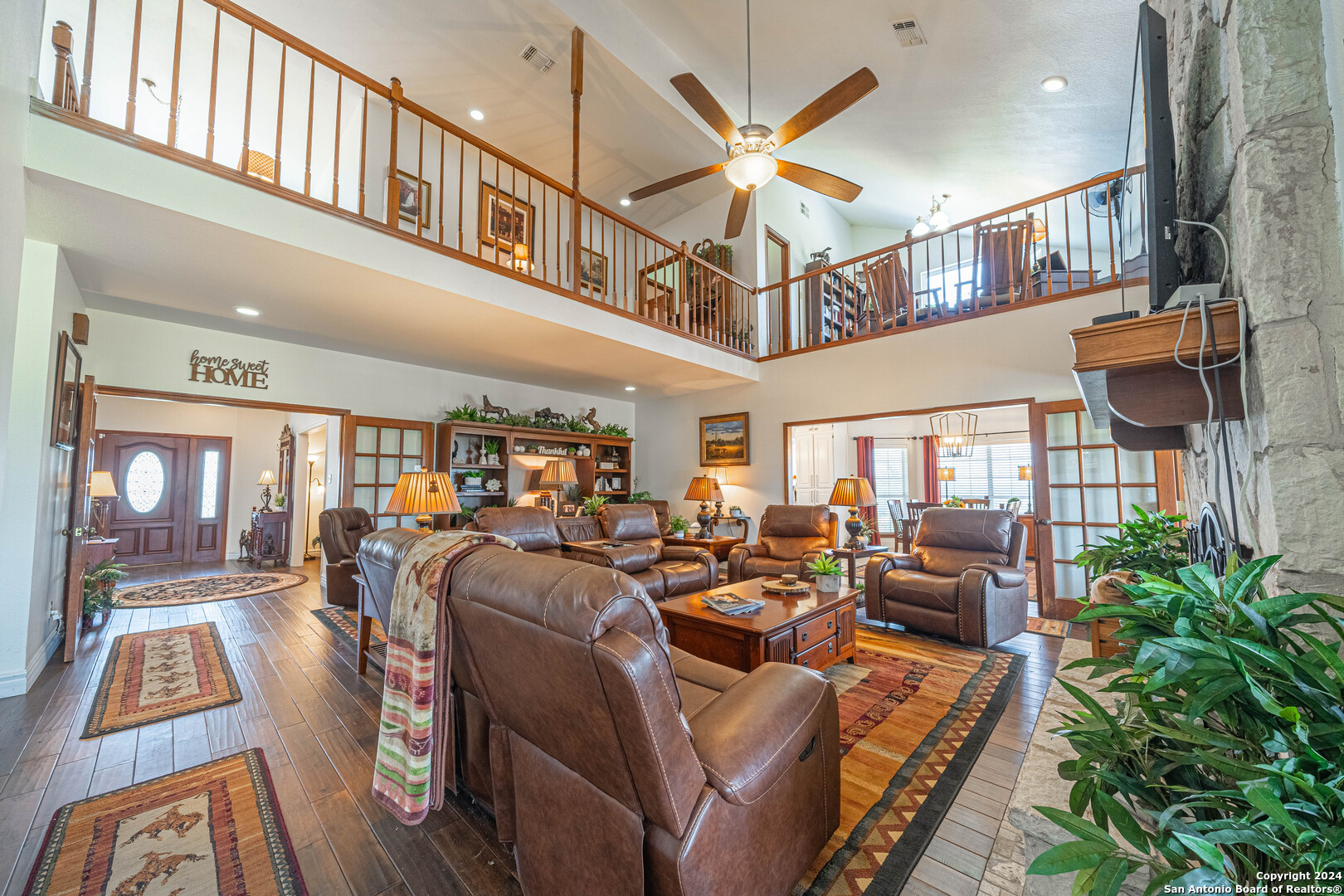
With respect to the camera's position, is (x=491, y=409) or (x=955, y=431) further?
(x=955, y=431)

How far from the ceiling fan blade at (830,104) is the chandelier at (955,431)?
19.6 feet

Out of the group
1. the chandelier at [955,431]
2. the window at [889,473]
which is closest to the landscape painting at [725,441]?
the chandelier at [955,431]

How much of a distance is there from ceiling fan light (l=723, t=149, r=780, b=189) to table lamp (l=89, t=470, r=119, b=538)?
699 centimetres

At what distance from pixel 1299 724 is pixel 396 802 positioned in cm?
216

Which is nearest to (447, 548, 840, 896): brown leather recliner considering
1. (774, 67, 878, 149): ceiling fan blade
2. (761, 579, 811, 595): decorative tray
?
(761, 579, 811, 595): decorative tray

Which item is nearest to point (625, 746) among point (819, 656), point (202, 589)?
point (819, 656)

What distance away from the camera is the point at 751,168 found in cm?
361

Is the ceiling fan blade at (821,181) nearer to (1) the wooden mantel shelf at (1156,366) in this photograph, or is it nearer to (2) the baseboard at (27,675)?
(1) the wooden mantel shelf at (1156,366)

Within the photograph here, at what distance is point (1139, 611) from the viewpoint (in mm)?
752

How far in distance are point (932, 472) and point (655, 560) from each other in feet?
21.2

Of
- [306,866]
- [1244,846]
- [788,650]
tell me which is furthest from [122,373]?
[1244,846]

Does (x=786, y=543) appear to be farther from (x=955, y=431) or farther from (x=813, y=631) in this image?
(x=955, y=431)

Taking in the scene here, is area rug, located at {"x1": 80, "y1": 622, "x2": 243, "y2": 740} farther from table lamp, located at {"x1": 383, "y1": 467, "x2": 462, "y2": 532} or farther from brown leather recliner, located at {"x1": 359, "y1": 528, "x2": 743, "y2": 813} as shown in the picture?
brown leather recliner, located at {"x1": 359, "y1": 528, "x2": 743, "y2": 813}

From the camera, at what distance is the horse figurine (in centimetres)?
638
